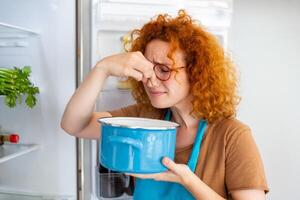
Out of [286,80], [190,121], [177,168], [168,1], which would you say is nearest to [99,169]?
[190,121]

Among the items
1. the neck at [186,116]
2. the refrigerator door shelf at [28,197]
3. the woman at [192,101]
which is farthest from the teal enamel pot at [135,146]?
the refrigerator door shelf at [28,197]

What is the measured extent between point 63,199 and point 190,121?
60 centimetres

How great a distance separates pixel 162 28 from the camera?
0.86 m

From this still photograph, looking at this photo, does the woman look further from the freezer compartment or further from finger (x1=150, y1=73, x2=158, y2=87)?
the freezer compartment

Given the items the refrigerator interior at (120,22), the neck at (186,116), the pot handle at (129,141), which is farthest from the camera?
the refrigerator interior at (120,22)

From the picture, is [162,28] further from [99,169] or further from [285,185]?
[285,185]

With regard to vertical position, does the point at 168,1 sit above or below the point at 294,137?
above

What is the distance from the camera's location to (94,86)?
2.79ft

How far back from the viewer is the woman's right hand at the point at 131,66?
0.78 meters

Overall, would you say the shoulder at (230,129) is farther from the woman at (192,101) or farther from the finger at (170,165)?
the finger at (170,165)

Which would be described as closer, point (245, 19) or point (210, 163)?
point (210, 163)

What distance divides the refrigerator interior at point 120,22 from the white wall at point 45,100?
100 millimetres

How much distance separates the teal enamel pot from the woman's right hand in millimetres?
179

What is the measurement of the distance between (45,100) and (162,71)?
1.85 ft
